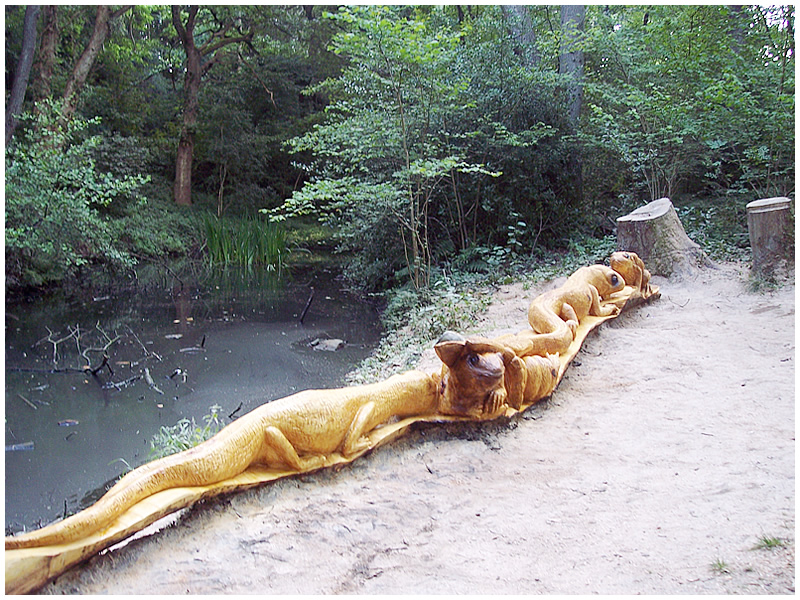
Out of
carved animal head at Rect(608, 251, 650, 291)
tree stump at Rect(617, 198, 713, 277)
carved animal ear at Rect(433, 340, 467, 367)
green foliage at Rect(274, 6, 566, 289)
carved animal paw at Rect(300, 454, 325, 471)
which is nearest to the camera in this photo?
carved animal paw at Rect(300, 454, 325, 471)

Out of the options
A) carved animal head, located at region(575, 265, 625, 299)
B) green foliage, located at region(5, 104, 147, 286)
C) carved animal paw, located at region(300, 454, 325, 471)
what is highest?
green foliage, located at region(5, 104, 147, 286)

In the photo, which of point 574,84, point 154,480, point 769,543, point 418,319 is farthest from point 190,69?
point 769,543

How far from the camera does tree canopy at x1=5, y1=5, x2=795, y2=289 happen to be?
6.95m

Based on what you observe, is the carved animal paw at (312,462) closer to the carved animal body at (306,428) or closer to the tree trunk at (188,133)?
the carved animal body at (306,428)

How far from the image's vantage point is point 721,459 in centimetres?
242

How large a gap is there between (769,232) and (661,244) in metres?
0.98

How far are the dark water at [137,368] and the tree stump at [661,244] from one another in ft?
9.55

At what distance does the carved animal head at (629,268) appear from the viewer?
16.8 feet

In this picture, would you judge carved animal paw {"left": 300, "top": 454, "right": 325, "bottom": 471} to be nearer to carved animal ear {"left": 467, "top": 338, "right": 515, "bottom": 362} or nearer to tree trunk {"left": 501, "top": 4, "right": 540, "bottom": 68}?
carved animal ear {"left": 467, "top": 338, "right": 515, "bottom": 362}

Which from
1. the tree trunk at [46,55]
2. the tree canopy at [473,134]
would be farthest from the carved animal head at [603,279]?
the tree trunk at [46,55]

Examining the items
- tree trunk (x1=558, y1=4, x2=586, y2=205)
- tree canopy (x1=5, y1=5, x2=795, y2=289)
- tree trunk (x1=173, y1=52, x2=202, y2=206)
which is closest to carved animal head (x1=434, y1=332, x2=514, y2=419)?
tree canopy (x1=5, y1=5, x2=795, y2=289)

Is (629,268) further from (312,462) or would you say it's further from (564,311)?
(312,462)

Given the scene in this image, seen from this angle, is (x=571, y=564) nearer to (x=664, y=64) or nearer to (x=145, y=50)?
(x=664, y=64)

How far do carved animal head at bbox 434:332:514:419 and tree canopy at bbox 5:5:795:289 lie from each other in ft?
11.4
